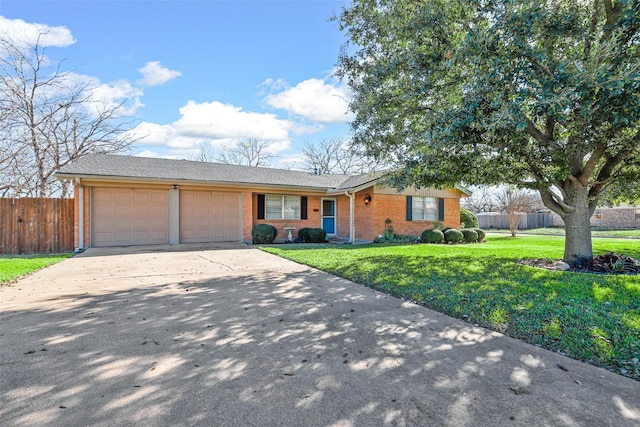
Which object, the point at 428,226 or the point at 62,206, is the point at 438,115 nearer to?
the point at 428,226

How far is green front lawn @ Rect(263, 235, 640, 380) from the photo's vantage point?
3.11m

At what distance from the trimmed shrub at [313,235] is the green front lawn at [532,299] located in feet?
19.4

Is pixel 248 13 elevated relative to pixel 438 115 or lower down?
elevated

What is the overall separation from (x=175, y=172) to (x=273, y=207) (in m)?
4.27

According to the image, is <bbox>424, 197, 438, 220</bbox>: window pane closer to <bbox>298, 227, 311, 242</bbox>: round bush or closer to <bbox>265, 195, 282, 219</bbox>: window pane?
<bbox>298, 227, 311, 242</bbox>: round bush

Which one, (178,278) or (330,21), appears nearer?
(178,278)

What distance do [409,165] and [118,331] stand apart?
260 inches

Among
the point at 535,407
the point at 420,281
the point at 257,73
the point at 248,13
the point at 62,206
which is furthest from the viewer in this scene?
the point at 257,73

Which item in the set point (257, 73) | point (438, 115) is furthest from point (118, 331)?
point (257, 73)

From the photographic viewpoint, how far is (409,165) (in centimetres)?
782

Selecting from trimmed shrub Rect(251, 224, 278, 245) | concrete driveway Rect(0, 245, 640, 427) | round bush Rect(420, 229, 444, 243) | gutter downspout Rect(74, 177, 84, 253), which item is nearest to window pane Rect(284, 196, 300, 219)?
trimmed shrub Rect(251, 224, 278, 245)

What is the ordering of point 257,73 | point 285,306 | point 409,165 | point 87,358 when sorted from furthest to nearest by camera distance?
point 257,73 → point 409,165 → point 285,306 → point 87,358

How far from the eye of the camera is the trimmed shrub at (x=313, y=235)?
14.0 metres

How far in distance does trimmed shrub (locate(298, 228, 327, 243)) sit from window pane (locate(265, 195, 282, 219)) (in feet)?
4.57
